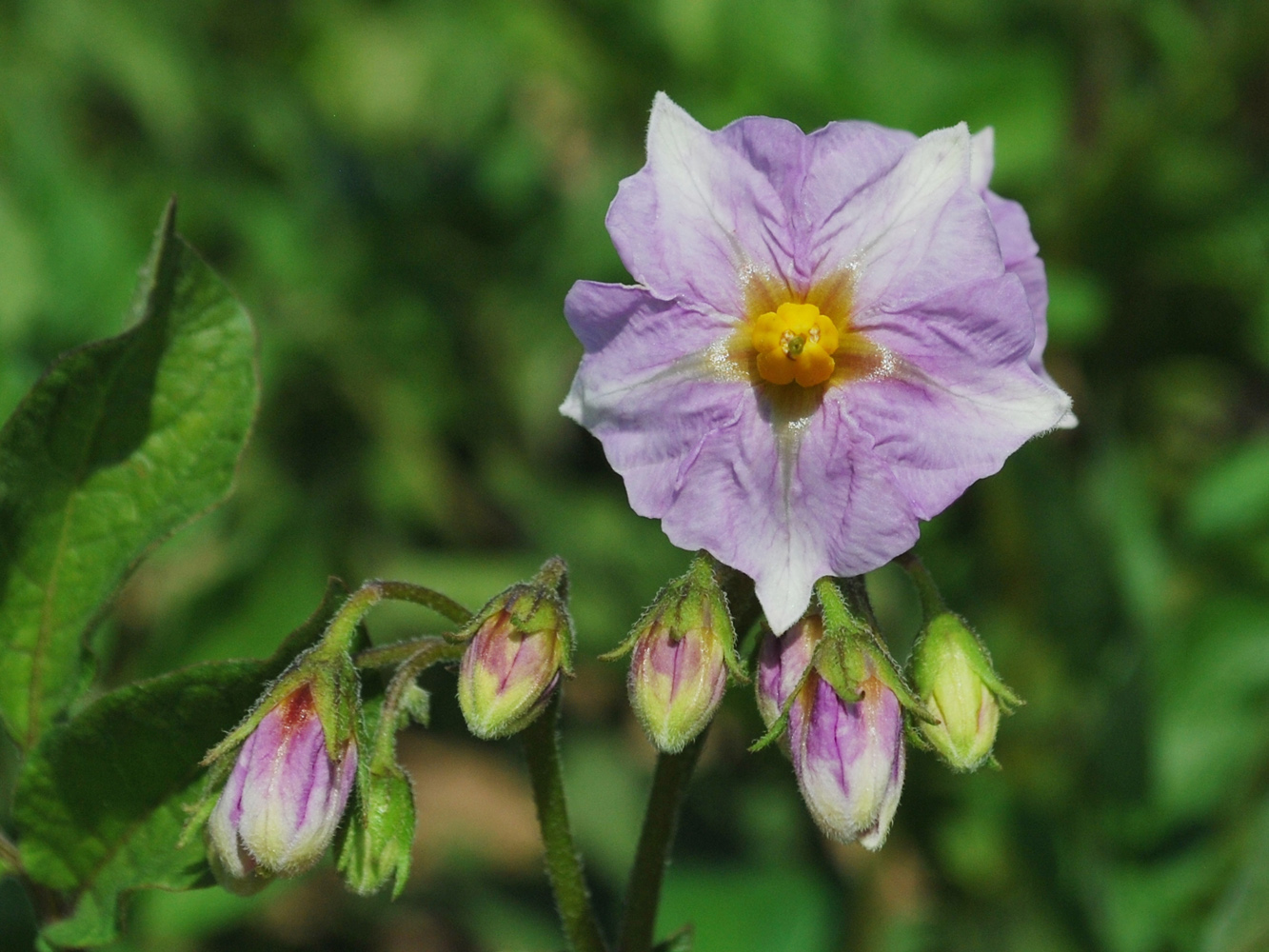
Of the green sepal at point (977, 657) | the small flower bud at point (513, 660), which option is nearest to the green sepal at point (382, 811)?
the small flower bud at point (513, 660)

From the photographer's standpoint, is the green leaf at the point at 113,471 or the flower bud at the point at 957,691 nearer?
the flower bud at the point at 957,691

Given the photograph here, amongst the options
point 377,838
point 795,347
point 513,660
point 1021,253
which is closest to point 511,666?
point 513,660

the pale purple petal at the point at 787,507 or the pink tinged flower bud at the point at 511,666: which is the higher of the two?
the pale purple petal at the point at 787,507

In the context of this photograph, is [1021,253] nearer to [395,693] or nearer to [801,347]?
[801,347]

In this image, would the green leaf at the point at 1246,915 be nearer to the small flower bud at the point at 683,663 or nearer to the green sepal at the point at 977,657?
the green sepal at the point at 977,657

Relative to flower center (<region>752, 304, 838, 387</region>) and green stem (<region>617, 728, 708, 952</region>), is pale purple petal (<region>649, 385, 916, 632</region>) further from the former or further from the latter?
green stem (<region>617, 728, 708, 952</region>)

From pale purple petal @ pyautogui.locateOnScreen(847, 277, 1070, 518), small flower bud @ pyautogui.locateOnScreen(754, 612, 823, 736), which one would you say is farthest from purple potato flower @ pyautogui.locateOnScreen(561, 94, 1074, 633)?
small flower bud @ pyautogui.locateOnScreen(754, 612, 823, 736)
